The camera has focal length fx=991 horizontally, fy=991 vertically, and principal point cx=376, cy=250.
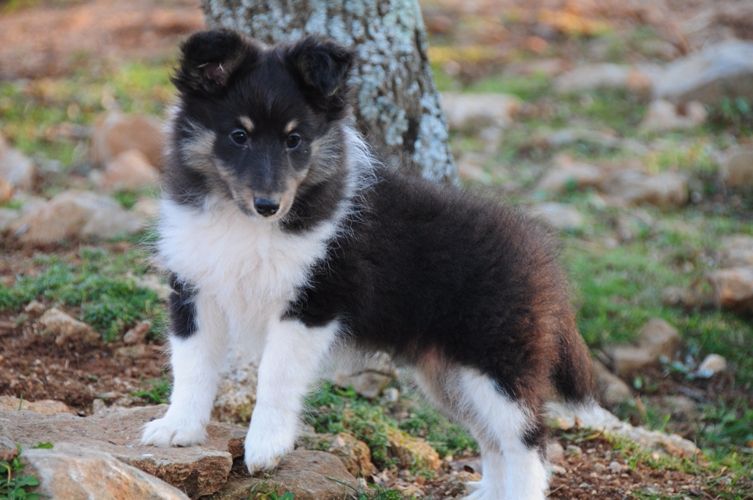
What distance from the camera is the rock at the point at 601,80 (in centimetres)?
1270

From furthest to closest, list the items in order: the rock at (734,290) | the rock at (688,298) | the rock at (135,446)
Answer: the rock at (688,298) < the rock at (734,290) < the rock at (135,446)

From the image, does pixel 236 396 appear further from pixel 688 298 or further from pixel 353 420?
pixel 688 298

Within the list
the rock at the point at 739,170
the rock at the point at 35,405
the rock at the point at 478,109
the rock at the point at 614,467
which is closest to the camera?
the rock at the point at 35,405

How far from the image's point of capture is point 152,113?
421 inches

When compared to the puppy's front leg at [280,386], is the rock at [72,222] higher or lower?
lower

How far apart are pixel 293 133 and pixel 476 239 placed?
1017 mm

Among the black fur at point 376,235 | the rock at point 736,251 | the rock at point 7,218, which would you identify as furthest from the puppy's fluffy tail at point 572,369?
the rock at point 7,218

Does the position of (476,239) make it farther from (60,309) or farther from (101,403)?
(60,309)

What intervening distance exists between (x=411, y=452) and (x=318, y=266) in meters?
1.47

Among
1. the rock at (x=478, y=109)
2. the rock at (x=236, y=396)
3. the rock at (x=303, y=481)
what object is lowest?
the rock at (x=478, y=109)

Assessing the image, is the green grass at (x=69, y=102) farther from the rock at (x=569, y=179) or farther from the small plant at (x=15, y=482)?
the small plant at (x=15, y=482)

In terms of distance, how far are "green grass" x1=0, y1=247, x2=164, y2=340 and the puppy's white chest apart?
1459 mm

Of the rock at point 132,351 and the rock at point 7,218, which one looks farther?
the rock at point 7,218

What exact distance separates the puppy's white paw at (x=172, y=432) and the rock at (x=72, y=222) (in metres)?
3.15
